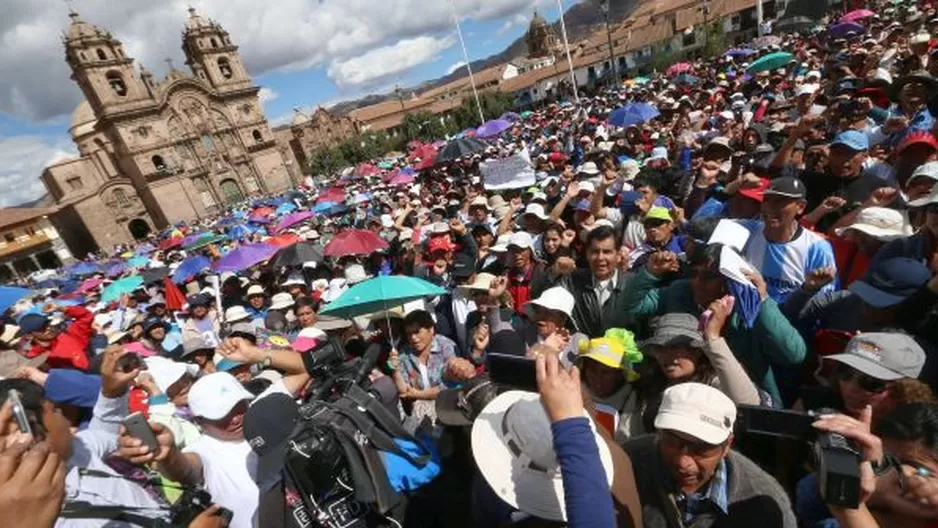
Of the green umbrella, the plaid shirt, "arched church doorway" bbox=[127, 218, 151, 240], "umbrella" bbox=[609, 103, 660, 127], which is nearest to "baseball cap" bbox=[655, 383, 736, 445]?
the plaid shirt

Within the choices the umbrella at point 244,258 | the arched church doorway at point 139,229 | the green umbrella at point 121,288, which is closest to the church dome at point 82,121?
the arched church doorway at point 139,229

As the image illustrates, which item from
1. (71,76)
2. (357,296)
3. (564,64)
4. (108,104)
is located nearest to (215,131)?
(108,104)

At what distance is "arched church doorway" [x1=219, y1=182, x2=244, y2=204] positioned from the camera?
192 ft

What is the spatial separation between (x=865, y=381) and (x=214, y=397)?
10.5 ft

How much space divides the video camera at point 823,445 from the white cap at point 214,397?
247cm

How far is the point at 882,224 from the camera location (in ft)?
10.0

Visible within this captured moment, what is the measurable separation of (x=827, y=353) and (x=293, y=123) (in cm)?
7897

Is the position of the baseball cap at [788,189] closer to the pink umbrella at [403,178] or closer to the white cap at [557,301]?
the white cap at [557,301]

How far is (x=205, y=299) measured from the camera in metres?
7.03

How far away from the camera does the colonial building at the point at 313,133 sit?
237 ft

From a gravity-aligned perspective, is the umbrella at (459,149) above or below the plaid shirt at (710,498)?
above

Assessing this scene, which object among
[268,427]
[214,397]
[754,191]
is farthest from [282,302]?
[754,191]

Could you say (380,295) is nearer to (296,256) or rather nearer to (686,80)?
(296,256)

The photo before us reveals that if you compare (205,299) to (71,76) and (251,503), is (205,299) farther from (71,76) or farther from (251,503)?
(71,76)
